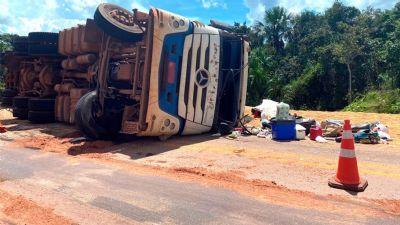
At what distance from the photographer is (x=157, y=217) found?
3.52 m

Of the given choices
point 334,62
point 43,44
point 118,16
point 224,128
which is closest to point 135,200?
point 224,128

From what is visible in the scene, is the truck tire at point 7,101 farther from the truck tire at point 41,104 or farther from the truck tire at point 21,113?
the truck tire at point 41,104

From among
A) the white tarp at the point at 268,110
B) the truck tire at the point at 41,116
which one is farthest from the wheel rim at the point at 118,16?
the white tarp at the point at 268,110

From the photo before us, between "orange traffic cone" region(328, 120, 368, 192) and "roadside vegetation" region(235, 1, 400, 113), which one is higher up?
"roadside vegetation" region(235, 1, 400, 113)

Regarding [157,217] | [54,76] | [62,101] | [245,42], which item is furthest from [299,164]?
[54,76]

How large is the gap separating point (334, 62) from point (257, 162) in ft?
75.7

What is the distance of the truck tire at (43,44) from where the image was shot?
36.3ft

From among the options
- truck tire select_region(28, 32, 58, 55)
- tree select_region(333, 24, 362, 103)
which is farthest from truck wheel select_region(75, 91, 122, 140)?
tree select_region(333, 24, 362, 103)

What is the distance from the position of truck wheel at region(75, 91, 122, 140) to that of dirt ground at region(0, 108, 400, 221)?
0.22 metres

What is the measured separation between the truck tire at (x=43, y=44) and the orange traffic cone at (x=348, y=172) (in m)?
8.87

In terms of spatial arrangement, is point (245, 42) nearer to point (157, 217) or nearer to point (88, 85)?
point (88, 85)

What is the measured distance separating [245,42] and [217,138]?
2.48 m

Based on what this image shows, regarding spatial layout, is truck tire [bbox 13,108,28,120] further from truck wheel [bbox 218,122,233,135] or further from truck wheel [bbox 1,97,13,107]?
truck wheel [bbox 218,122,233,135]

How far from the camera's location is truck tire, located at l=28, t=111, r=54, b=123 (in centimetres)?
1059
